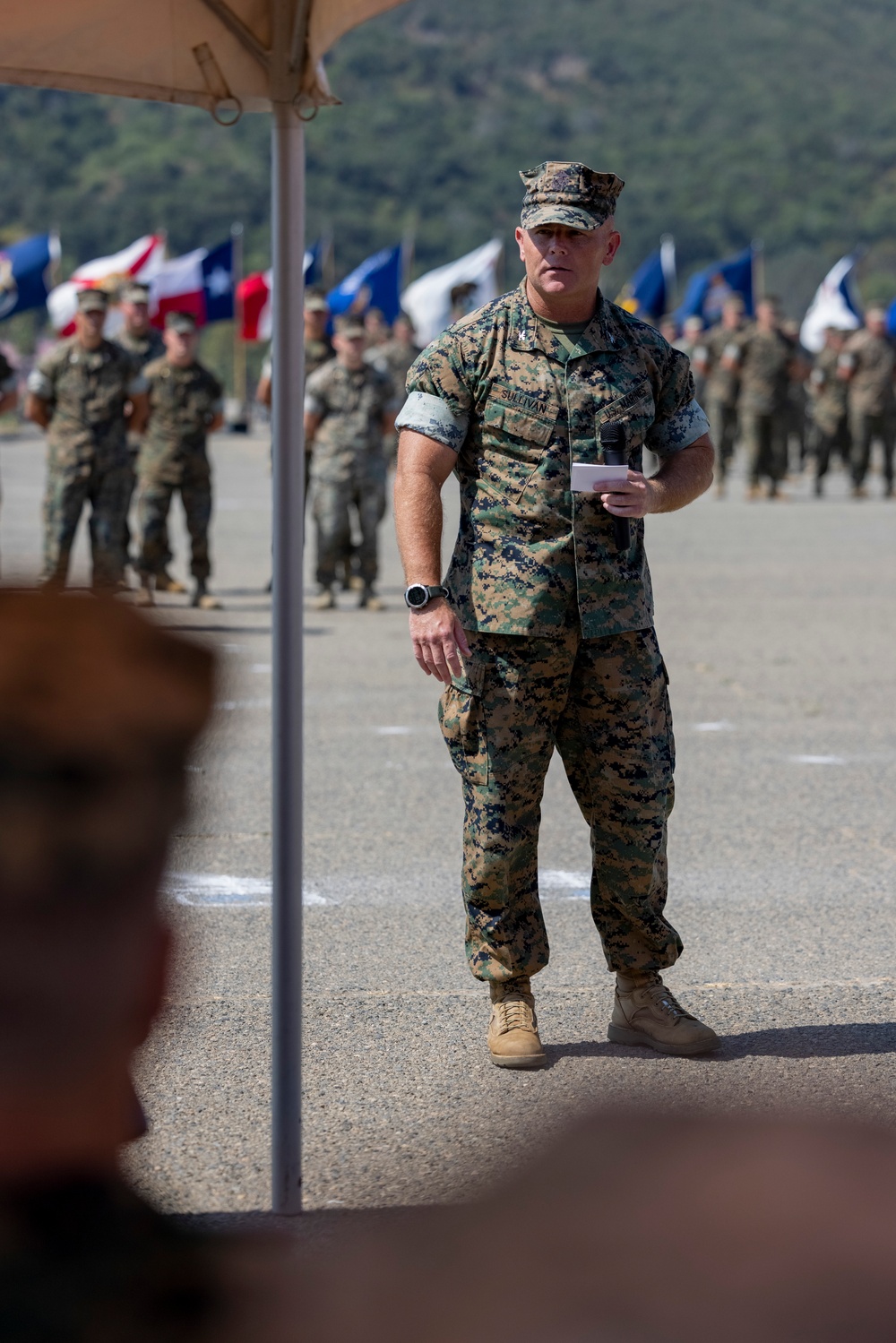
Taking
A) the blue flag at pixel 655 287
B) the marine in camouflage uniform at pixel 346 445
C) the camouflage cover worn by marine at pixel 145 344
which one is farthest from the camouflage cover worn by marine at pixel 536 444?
the blue flag at pixel 655 287

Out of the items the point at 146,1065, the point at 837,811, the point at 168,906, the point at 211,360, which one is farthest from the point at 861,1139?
the point at 211,360

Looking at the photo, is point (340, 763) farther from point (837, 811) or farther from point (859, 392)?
point (859, 392)

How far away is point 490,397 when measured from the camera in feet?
12.6

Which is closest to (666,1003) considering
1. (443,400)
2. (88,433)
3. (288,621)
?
(443,400)

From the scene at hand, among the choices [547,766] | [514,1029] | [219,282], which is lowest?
[514,1029]

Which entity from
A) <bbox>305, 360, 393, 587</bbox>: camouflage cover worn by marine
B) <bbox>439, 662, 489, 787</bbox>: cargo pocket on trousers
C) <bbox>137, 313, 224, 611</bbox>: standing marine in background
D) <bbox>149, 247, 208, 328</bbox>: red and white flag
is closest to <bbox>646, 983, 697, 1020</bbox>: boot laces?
<bbox>439, 662, 489, 787</bbox>: cargo pocket on trousers

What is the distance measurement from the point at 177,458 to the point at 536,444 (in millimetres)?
8779

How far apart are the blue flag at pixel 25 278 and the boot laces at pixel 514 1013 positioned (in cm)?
1815

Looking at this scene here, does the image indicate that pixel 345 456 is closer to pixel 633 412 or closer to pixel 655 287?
pixel 633 412

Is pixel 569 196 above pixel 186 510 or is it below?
above

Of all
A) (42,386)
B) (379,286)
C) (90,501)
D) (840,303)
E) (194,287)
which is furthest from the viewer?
(840,303)

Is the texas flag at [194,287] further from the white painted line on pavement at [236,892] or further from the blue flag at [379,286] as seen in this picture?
the white painted line on pavement at [236,892]

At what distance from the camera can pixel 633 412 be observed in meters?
3.85

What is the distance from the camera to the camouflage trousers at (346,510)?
1215cm
